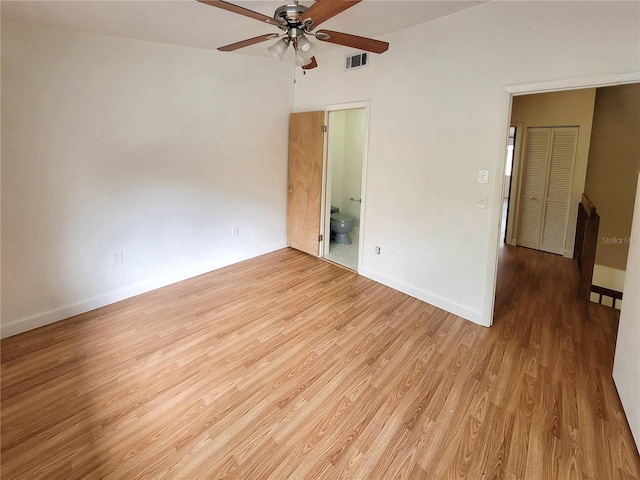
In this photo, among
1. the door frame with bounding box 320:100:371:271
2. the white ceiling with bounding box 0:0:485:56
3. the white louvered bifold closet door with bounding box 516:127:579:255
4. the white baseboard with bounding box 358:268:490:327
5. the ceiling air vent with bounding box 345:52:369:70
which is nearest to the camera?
the white ceiling with bounding box 0:0:485:56

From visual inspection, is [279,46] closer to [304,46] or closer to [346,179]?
[304,46]

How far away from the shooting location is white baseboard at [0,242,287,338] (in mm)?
2615

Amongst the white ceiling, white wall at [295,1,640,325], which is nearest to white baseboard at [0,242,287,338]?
white wall at [295,1,640,325]

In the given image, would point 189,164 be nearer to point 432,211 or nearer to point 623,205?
point 432,211

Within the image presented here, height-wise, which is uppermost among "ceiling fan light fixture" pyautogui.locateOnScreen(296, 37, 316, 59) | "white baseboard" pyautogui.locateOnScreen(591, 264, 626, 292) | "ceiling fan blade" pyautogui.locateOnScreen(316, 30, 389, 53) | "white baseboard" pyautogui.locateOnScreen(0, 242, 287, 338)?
"ceiling fan blade" pyautogui.locateOnScreen(316, 30, 389, 53)

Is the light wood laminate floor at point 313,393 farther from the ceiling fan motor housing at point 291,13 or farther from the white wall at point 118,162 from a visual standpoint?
the ceiling fan motor housing at point 291,13

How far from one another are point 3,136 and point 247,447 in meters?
2.83

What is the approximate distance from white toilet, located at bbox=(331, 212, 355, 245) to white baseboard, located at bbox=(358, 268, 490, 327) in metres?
1.26

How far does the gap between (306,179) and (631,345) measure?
3492mm

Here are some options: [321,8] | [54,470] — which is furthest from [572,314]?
[54,470]

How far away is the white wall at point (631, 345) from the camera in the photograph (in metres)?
1.71

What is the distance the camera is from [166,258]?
3.52 meters

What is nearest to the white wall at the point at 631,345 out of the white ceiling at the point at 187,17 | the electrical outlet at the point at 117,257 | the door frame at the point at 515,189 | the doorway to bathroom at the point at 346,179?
the white ceiling at the point at 187,17

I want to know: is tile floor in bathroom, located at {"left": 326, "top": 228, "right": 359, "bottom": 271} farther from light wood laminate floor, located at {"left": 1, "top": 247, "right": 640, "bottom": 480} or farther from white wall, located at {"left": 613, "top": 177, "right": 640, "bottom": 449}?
white wall, located at {"left": 613, "top": 177, "right": 640, "bottom": 449}
